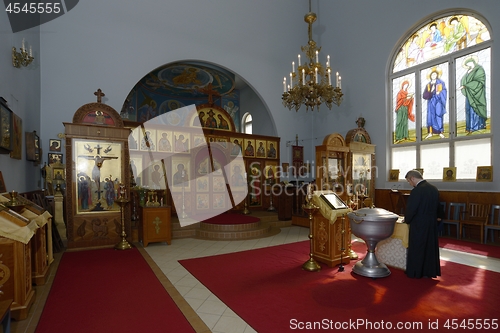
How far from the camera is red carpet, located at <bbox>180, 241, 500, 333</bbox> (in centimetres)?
304

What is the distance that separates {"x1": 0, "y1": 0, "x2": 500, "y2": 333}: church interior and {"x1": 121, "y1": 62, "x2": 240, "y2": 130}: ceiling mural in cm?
10

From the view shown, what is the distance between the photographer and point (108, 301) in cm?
355

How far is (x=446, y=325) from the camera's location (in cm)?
295

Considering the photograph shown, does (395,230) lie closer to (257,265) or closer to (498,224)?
(257,265)

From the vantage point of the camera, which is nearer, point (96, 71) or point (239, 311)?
point (239, 311)

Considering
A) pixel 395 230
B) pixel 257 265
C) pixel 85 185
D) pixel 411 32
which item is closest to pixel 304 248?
pixel 257 265

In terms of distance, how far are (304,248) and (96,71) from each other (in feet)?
25.1

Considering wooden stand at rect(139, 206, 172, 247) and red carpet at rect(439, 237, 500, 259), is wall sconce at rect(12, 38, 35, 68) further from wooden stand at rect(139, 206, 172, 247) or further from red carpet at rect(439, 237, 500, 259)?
red carpet at rect(439, 237, 500, 259)

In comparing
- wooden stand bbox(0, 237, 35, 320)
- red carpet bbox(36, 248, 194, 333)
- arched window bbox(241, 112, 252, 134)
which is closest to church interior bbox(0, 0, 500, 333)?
wooden stand bbox(0, 237, 35, 320)

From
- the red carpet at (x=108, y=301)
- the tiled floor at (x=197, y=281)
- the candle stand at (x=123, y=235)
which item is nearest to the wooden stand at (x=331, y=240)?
the tiled floor at (x=197, y=281)

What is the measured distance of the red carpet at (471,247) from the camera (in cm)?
589

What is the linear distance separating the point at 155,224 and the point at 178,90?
26.4ft

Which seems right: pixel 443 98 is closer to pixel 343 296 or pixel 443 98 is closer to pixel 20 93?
pixel 343 296

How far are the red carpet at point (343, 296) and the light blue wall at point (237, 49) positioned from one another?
428cm
